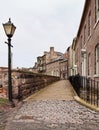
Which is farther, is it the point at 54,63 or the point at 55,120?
the point at 54,63

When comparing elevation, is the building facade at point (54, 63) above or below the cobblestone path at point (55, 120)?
above

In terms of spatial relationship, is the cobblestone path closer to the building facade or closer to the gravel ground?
the gravel ground

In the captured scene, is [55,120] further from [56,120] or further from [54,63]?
[54,63]

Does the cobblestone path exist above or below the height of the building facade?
below

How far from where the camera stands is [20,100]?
10.4m

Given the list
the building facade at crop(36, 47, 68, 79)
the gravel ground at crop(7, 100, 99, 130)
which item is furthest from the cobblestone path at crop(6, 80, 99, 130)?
the building facade at crop(36, 47, 68, 79)

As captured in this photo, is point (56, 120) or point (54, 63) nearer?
point (56, 120)

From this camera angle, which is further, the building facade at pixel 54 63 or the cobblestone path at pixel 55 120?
the building facade at pixel 54 63

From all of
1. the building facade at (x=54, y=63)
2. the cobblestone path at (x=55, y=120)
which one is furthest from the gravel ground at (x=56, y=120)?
the building facade at (x=54, y=63)

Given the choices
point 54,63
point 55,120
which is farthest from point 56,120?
point 54,63

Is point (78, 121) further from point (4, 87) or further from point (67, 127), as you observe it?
point (4, 87)

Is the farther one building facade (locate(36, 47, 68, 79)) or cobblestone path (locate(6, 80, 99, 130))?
building facade (locate(36, 47, 68, 79))

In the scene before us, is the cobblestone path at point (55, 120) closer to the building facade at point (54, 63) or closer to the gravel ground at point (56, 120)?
the gravel ground at point (56, 120)

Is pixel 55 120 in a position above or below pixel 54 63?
below
